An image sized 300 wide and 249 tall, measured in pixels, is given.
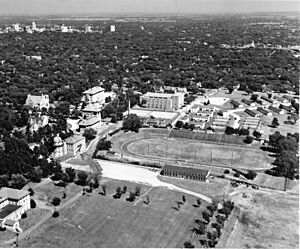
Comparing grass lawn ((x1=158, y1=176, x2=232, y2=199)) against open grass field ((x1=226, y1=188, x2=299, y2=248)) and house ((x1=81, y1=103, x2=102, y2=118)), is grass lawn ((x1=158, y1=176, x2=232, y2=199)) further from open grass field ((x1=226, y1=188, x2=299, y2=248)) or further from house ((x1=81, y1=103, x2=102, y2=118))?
house ((x1=81, y1=103, x2=102, y2=118))

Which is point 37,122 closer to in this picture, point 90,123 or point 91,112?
point 90,123

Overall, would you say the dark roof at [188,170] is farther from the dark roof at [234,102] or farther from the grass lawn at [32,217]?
the dark roof at [234,102]

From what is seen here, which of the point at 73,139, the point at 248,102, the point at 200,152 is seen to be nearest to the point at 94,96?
the point at 73,139

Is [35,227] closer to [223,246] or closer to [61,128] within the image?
[223,246]

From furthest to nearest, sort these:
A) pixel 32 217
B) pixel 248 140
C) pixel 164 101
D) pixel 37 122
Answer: pixel 164 101 → pixel 37 122 → pixel 248 140 → pixel 32 217

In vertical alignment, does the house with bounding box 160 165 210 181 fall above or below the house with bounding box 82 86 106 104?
below

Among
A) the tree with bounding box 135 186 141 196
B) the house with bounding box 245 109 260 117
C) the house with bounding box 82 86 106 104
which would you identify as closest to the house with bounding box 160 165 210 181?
the tree with bounding box 135 186 141 196
